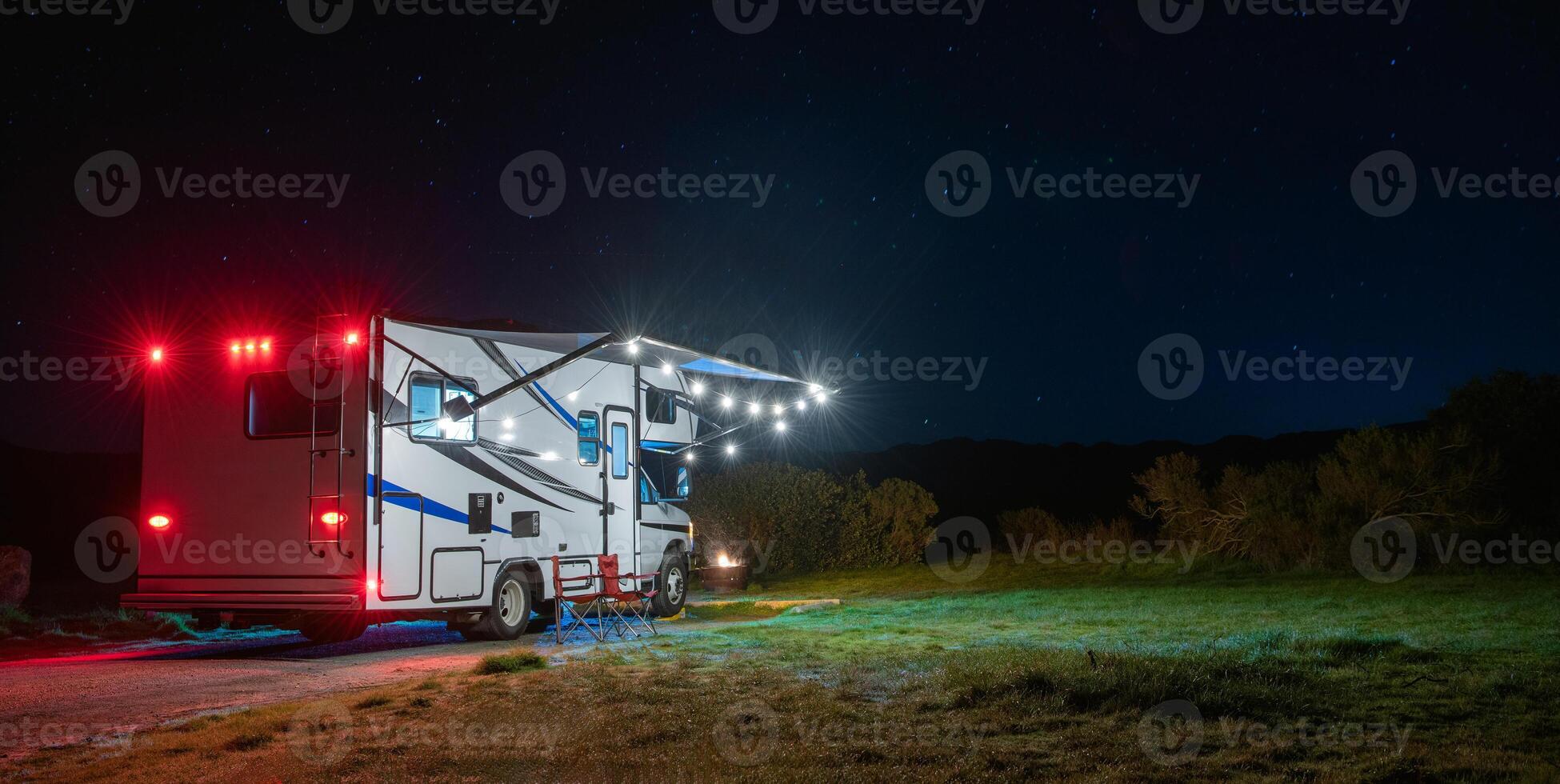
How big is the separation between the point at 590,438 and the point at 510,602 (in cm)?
201

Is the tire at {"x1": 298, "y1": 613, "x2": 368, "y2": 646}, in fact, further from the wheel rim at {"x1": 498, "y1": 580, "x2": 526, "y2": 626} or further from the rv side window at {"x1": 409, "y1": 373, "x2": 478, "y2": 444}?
the rv side window at {"x1": 409, "y1": 373, "x2": 478, "y2": 444}

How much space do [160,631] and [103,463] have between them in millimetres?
45351

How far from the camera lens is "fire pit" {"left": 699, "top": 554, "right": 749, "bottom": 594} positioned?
19281 millimetres

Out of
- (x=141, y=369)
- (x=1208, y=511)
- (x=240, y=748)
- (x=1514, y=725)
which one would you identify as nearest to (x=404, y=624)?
(x=141, y=369)

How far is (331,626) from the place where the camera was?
11.1 metres

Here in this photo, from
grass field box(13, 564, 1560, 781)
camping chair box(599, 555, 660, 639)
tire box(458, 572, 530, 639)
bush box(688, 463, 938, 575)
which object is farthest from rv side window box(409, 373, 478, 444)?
bush box(688, 463, 938, 575)

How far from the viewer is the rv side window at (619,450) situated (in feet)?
42.2

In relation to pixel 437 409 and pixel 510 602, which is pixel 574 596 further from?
pixel 437 409

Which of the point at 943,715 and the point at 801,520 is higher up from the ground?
the point at 801,520

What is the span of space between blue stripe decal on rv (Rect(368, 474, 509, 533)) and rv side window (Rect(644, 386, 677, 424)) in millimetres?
3728

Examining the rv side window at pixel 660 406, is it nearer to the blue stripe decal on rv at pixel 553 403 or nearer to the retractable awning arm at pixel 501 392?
the blue stripe decal on rv at pixel 553 403

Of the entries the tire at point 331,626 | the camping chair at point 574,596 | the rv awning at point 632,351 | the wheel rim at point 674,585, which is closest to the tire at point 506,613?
the camping chair at point 574,596

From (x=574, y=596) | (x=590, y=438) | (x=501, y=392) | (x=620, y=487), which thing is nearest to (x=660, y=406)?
(x=620, y=487)

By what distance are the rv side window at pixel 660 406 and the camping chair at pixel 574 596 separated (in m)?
2.51
